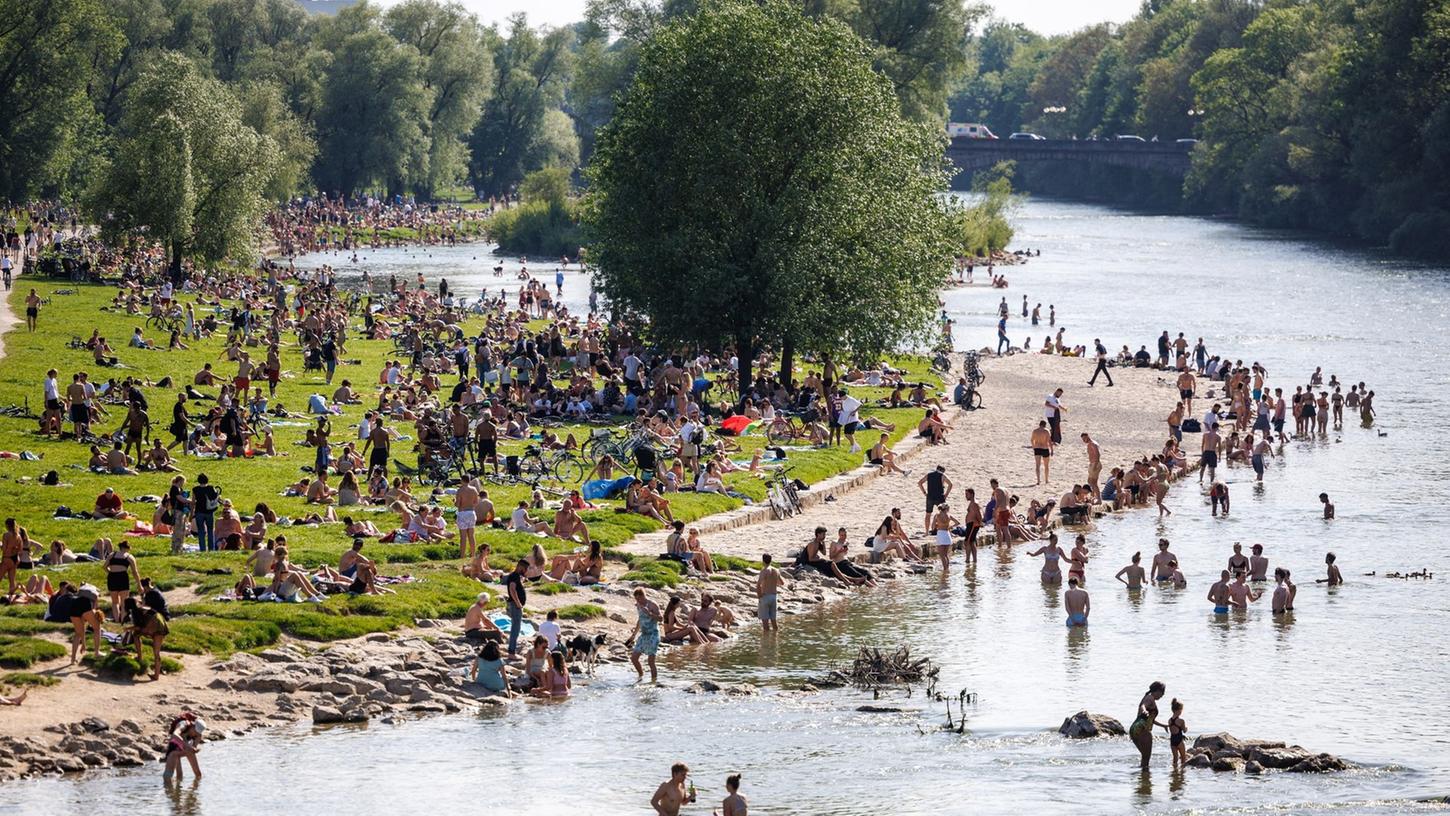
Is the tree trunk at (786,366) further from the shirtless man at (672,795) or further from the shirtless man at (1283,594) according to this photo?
the shirtless man at (672,795)

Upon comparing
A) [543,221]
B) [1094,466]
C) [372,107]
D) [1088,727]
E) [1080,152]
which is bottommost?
[1088,727]

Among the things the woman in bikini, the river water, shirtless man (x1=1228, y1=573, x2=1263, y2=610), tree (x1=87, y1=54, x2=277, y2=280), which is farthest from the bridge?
shirtless man (x1=1228, y1=573, x2=1263, y2=610)

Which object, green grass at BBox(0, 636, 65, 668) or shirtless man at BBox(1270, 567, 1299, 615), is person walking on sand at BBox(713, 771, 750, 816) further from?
shirtless man at BBox(1270, 567, 1299, 615)

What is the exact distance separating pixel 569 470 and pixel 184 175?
3557 cm

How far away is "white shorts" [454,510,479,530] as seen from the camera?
29.6 m

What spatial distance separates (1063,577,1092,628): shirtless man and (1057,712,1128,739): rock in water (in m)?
5.42

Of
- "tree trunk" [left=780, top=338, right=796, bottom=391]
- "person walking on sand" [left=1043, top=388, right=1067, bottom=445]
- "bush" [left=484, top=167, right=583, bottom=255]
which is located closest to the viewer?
"person walking on sand" [left=1043, top=388, right=1067, bottom=445]

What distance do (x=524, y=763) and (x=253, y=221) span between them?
54183 mm

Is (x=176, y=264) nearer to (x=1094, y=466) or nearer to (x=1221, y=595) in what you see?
(x=1094, y=466)

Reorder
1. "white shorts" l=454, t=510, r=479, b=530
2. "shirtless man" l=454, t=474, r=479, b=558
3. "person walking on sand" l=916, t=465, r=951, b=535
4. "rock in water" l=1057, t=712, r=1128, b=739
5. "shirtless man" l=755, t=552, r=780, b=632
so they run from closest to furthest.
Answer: "rock in water" l=1057, t=712, r=1128, b=739 → "shirtless man" l=755, t=552, r=780, b=632 → "white shorts" l=454, t=510, r=479, b=530 → "shirtless man" l=454, t=474, r=479, b=558 → "person walking on sand" l=916, t=465, r=951, b=535

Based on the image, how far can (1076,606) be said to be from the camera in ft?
97.3

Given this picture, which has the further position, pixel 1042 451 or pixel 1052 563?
pixel 1042 451

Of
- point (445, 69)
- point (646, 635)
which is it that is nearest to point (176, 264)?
point (646, 635)

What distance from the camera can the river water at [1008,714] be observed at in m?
21.3
